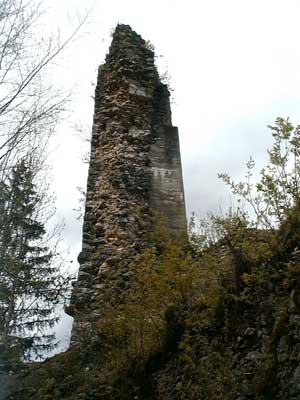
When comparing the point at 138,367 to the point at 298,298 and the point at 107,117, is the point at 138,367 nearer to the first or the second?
the point at 298,298

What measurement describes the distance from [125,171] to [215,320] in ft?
14.2

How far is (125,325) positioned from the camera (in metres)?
5.33

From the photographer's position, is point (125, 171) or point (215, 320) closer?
point (215, 320)

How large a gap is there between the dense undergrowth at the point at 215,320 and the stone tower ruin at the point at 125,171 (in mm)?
1505

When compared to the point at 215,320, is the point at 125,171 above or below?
above

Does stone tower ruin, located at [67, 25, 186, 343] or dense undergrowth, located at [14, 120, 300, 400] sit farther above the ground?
stone tower ruin, located at [67, 25, 186, 343]

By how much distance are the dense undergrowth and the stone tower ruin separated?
4.94 ft

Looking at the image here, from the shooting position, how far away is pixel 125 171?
8.77 m

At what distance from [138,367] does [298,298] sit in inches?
78.1

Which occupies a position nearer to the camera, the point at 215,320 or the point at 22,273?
the point at 215,320

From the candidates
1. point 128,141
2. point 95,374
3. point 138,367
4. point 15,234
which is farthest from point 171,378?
→ point 128,141

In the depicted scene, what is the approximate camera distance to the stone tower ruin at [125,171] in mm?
7906

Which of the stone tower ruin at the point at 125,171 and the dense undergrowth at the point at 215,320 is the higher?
the stone tower ruin at the point at 125,171

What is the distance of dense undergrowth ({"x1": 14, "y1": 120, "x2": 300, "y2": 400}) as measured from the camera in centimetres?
399
